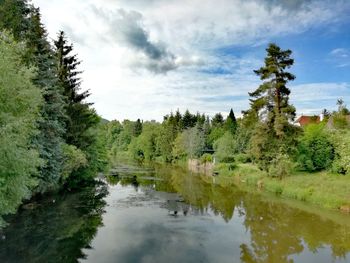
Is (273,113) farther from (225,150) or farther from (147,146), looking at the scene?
(147,146)

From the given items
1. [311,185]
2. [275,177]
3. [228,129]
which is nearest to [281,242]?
[311,185]

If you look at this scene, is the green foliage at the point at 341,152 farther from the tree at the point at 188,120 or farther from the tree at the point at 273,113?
the tree at the point at 188,120

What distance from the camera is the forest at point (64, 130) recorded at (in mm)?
15133

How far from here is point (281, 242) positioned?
2183cm

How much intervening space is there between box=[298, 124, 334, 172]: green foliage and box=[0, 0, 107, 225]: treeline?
23.3 metres

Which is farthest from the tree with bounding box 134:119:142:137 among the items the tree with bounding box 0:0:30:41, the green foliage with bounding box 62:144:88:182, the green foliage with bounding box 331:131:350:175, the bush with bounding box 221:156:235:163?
the tree with bounding box 0:0:30:41

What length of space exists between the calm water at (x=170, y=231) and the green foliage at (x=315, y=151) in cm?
821

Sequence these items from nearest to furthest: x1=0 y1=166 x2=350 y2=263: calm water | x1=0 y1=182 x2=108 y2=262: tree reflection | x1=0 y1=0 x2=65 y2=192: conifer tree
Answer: x1=0 y1=182 x2=108 y2=262: tree reflection → x1=0 y1=166 x2=350 y2=263: calm water → x1=0 y1=0 x2=65 y2=192: conifer tree

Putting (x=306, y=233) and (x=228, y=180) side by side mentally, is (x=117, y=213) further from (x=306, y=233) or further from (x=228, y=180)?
(x=228, y=180)

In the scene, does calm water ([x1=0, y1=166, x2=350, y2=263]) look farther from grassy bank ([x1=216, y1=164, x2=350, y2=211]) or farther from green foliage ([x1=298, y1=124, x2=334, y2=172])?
green foliage ([x1=298, y1=124, x2=334, y2=172])

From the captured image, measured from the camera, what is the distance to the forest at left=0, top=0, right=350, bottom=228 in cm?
1513

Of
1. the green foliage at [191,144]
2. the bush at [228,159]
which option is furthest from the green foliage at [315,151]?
the green foliage at [191,144]

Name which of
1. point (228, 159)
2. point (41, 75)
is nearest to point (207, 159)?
point (228, 159)

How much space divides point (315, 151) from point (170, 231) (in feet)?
76.2
